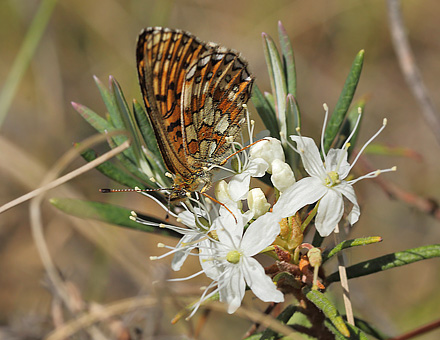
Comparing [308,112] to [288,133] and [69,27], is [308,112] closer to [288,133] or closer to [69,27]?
[69,27]

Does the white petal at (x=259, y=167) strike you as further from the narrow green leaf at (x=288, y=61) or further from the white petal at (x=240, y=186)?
the narrow green leaf at (x=288, y=61)

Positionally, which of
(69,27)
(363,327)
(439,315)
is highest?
(69,27)

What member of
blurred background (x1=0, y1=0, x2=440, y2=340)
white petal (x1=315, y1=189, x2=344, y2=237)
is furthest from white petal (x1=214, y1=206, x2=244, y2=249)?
blurred background (x1=0, y1=0, x2=440, y2=340)

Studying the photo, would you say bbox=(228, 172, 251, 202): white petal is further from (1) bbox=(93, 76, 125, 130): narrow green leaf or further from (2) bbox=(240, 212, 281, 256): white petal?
(1) bbox=(93, 76, 125, 130): narrow green leaf

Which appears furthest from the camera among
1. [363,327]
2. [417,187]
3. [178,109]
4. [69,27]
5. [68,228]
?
[69,27]

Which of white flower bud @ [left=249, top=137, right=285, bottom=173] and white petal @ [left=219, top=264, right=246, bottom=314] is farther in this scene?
white flower bud @ [left=249, top=137, right=285, bottom=173]

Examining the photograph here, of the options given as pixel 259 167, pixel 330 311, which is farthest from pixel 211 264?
pixel 330 311

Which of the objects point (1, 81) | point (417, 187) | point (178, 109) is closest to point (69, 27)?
point (1, 81)

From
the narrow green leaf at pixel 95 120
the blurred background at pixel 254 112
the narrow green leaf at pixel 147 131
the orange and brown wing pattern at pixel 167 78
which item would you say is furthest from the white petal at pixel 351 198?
the blurred background at pixel 254 112
